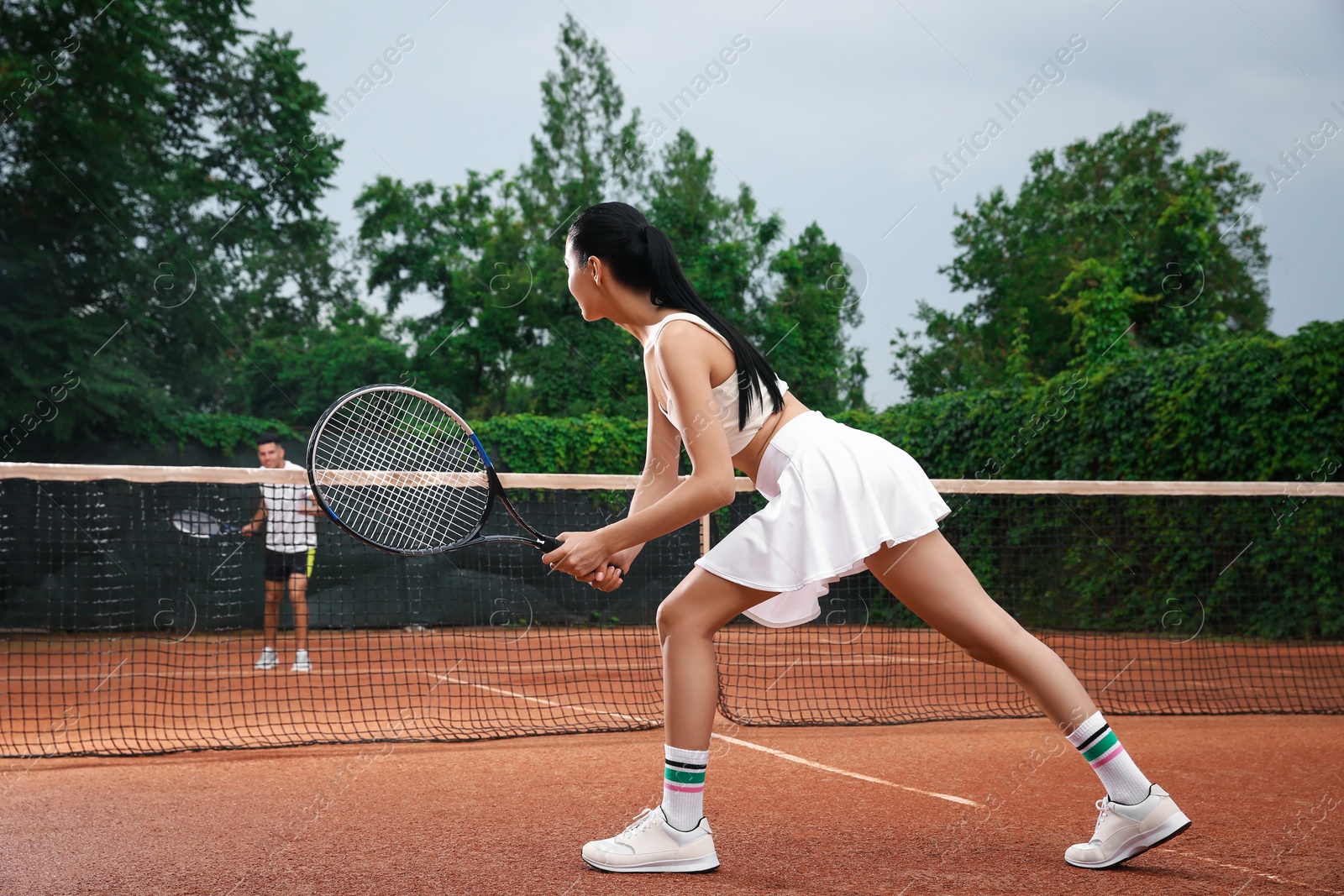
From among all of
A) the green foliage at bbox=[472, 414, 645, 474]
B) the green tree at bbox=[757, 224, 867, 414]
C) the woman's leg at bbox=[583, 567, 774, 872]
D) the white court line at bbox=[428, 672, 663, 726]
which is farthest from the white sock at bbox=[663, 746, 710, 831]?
the green tree at bbox=[757, 224, 867, 414]

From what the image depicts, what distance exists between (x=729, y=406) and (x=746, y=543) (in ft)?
1.17

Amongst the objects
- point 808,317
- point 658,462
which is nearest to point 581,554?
point 658,462

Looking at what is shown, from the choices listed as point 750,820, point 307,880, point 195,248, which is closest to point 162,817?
point 307,880

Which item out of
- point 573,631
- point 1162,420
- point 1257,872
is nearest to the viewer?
point 1257,872

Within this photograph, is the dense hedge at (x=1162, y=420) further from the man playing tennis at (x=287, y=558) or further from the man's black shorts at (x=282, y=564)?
the man's black shorts at (x=282, y=564)

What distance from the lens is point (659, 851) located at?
2498mm

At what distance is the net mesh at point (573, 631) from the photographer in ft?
19.5

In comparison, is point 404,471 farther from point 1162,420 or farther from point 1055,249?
point 1055,249

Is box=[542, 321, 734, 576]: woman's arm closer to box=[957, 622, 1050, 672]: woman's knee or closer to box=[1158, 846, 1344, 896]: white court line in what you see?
box=[957, 622, 1050, 672]: woman's knee

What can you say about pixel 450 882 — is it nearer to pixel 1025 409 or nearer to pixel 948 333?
pixel 1025 409

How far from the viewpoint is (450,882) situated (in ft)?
8.27

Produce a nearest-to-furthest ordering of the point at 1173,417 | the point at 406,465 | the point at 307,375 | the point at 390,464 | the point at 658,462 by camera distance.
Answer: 1. the point at 658,462
2. the point at 406,465
3. the point at 390,464
4. the point at 1173,417
5. the point at 307,375

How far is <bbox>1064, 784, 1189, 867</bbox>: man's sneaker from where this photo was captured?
96.3 inches

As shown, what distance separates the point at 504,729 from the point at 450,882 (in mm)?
2820
